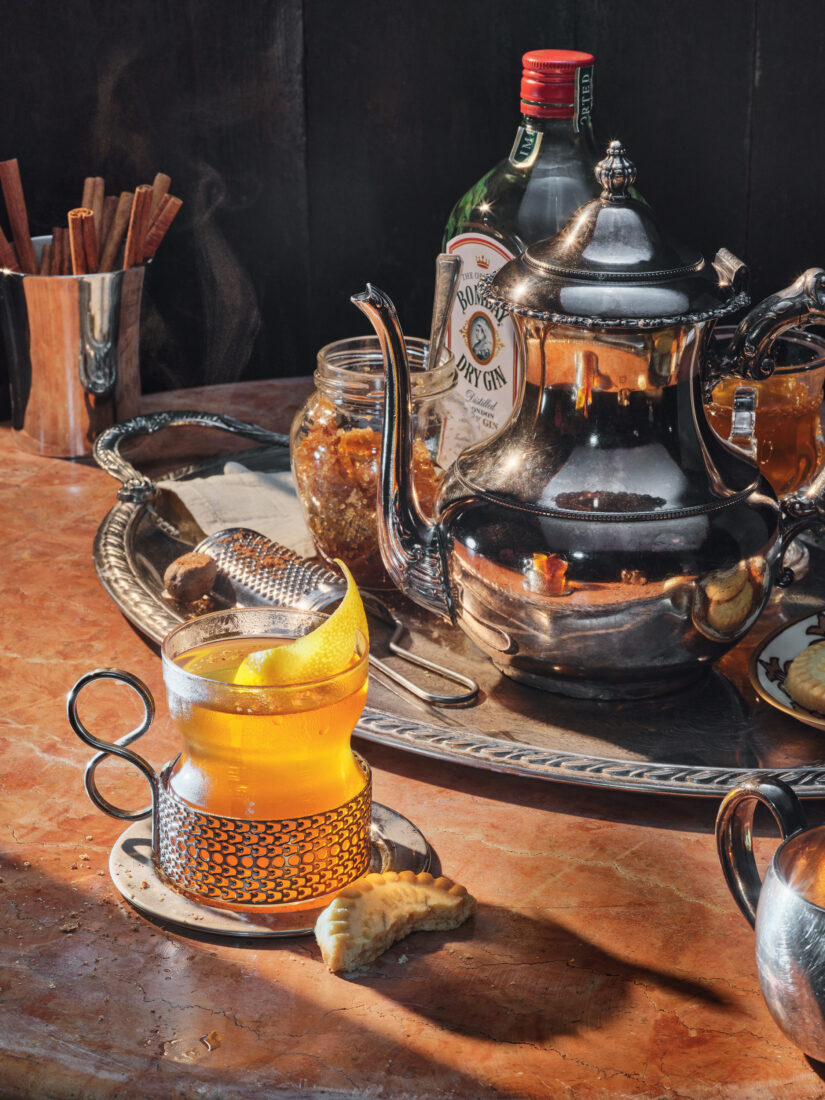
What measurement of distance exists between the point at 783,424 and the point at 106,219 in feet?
A: 2.36

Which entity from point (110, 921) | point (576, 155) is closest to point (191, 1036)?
point (110, 921)

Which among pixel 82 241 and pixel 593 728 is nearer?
pixel 593 728

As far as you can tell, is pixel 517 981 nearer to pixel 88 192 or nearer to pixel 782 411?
pixel 782 411

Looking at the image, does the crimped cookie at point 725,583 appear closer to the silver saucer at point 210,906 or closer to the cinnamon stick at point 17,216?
the silver saucer at point 210,906

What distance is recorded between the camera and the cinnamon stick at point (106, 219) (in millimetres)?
1303

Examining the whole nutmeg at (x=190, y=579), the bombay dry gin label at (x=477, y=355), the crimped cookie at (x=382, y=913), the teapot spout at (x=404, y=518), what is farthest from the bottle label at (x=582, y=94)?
the crimped cookie at (x=382, y=913)

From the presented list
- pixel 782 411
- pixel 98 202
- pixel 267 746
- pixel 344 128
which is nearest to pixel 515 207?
pixel 782 411

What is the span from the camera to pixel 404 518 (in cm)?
77

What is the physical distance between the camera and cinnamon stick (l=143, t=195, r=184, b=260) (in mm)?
1302

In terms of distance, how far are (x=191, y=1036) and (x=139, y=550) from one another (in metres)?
0.55

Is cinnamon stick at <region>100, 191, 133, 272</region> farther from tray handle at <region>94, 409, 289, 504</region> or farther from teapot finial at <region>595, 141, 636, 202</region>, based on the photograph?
teapot finial at <region>595, 141, 636, 202</region>

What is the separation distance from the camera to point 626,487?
0.69 m

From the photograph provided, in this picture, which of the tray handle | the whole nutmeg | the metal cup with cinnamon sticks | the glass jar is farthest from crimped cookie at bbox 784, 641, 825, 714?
the metal cup with cinnamon sticks

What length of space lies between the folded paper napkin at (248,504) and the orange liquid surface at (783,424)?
316 mm
